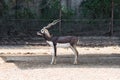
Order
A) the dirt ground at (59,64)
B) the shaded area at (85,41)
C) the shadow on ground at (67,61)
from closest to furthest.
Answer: the dirt ground at (59,64)
the shadow on ground at (67,61)
the shaded area at (85,41)

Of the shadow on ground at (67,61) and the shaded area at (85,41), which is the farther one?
the shaded area at (85,41)

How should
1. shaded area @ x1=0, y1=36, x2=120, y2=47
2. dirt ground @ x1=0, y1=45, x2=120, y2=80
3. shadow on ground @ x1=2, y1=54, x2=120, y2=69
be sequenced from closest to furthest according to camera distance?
dirt ground @ x1=0, y1=45, x2=120, y2=80, shadow on ground @ x1=2, y1=54, x2=120, y2=69, shaded area @ x1=0, y1=36, x2=120, y2=47

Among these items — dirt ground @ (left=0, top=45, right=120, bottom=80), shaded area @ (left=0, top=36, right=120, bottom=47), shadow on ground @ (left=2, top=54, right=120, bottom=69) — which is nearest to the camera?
dirt ground @ (left=0, top=45, right=120, bottom=80)

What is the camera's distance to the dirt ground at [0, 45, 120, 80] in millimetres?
12367

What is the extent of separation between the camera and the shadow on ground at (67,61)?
→ 14.3 metres

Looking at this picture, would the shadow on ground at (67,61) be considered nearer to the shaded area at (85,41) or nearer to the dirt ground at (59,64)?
the dirt ground at (59,64)

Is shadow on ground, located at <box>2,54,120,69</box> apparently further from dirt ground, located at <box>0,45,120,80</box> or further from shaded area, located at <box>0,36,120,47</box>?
shaded area, located at <box>0,36,120,47</box>

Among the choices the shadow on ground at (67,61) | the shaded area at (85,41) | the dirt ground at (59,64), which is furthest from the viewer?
the shaded area at (85,41)

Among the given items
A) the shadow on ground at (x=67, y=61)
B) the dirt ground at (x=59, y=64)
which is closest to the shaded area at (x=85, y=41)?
the dirt ground at (x=59, y=64)

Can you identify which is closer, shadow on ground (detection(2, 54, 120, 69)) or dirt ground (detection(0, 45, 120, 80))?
dirt ground (detection(0, 45, 120, 80))

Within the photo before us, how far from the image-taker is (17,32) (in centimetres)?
2162

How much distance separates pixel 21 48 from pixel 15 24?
2.66 meters

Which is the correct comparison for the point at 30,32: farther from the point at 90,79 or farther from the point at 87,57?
the point at 90,79

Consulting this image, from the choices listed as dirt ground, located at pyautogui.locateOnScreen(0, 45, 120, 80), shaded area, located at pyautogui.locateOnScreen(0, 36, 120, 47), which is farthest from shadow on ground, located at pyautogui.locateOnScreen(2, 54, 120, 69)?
shaded area, located at pyautogui.locateOnScreen(0, 36, 120, 47)
